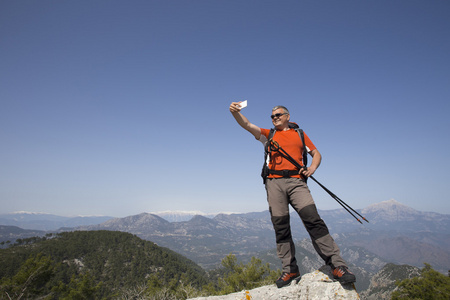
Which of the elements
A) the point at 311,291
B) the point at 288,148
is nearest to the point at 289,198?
the point at 288,148

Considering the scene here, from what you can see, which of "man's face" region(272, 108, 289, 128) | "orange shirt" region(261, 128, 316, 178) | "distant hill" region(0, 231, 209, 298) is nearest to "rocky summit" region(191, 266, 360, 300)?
"orange shirt" region(261, 128, 316, 178)

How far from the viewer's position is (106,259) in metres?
110

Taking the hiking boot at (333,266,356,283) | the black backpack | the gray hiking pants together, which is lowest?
the hiking boot at (333,266,356,283)

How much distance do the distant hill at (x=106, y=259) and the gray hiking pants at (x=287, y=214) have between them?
9709 centimetres

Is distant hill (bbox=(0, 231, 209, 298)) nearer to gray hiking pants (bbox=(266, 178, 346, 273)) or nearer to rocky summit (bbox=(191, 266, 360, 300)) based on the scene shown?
rocky summit (bbox=(191, 266, 360, 300))

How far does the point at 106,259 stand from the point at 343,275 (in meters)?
137

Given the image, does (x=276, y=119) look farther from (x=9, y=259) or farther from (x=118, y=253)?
(x=118, y=253)

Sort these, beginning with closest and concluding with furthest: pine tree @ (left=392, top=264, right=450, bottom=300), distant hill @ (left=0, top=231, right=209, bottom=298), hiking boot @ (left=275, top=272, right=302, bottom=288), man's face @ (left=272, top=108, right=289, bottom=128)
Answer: hiking boot @ (left=275, top=272, right=302, bottom=288)
man's face @ (left=272, top=108, right=289, bottom=128)
pine tree @ (left=392, top=264, right=450, bottom=300)
distant hill @ (left=0, top=231, right=209, bottom=298)

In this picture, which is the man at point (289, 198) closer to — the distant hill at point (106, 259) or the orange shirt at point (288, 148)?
the orange shirt at point (288, 148)

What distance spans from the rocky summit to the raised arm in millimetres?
2560

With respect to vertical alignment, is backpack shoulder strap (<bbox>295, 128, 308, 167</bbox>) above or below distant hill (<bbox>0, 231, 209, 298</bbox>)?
above

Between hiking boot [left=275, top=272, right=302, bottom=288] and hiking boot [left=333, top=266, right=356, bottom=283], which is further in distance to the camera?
hiking boot [left=275, top=272, right=302, bottom=288]

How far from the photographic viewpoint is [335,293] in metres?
2.92

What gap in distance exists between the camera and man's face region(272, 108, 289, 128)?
4082 mm
